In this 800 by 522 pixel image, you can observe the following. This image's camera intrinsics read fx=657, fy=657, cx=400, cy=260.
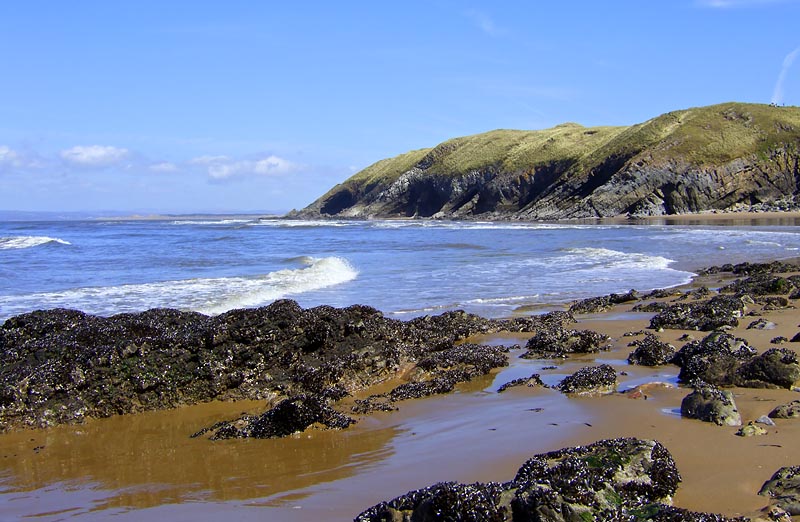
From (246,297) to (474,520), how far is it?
12.5 m

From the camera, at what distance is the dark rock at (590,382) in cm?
672

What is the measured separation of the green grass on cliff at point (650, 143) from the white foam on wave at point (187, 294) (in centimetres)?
5860

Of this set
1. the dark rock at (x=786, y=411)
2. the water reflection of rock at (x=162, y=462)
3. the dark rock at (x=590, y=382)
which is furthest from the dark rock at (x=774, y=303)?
the water reflection of rock at (x=162, y=462)

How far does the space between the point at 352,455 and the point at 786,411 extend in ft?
11.5

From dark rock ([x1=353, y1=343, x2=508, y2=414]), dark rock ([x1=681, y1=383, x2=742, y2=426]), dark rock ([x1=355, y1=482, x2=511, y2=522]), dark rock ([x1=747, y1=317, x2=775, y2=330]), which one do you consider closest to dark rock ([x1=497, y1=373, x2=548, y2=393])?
dark rock ([x1=353, y1=343, x2=508, y2=414])

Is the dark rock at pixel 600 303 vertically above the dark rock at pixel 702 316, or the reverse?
the dark rock at pixel 702 316

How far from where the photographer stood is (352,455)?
523cm

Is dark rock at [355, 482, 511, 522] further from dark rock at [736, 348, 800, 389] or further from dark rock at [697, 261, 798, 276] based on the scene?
dark rock at [697, 261, 798, 276]

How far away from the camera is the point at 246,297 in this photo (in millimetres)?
15289

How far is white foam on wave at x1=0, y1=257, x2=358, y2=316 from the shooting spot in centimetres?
1416

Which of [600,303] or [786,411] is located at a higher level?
[786,411]

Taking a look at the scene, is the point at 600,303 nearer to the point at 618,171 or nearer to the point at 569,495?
the point at 569,495

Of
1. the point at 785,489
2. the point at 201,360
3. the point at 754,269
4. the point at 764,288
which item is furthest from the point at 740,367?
the point at 754,269

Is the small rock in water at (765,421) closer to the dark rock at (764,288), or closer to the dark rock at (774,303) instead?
the dark rock at (774,303)
